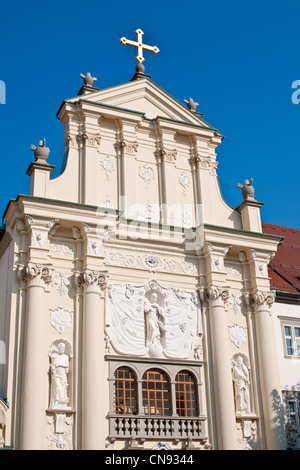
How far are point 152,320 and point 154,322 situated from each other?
0.33ft

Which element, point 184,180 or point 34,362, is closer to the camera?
point 34,362

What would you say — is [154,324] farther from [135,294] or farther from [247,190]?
[247,190]

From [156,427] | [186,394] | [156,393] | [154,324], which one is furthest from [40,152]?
[156,427]

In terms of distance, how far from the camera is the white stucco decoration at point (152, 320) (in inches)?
874

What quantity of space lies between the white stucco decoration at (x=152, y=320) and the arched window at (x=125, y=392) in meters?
0.68

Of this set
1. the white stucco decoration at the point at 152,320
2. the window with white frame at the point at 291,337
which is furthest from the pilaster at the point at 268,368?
the white stucco decoration at the point at 152,320

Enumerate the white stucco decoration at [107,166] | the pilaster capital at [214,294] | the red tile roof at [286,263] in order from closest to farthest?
the pilaster capital at [214,294] → the white stucco decoration at [107,166] → the red tile roof at [286,263]

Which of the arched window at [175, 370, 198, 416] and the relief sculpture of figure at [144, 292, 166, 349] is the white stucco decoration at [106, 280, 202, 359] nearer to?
the relief sculpture of figure at [144, 292, 166, 349]

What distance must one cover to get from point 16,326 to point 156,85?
11.7 meters

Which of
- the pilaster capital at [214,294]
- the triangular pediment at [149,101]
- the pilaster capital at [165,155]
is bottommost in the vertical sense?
the pilaster capital at [214,294]

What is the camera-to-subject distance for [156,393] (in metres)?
22.0

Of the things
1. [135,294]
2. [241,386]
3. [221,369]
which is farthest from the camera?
[241,386]

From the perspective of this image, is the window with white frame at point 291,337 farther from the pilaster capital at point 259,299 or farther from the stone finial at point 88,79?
the stone finial at point 88,79

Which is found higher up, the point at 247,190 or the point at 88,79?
the point at 88,79
